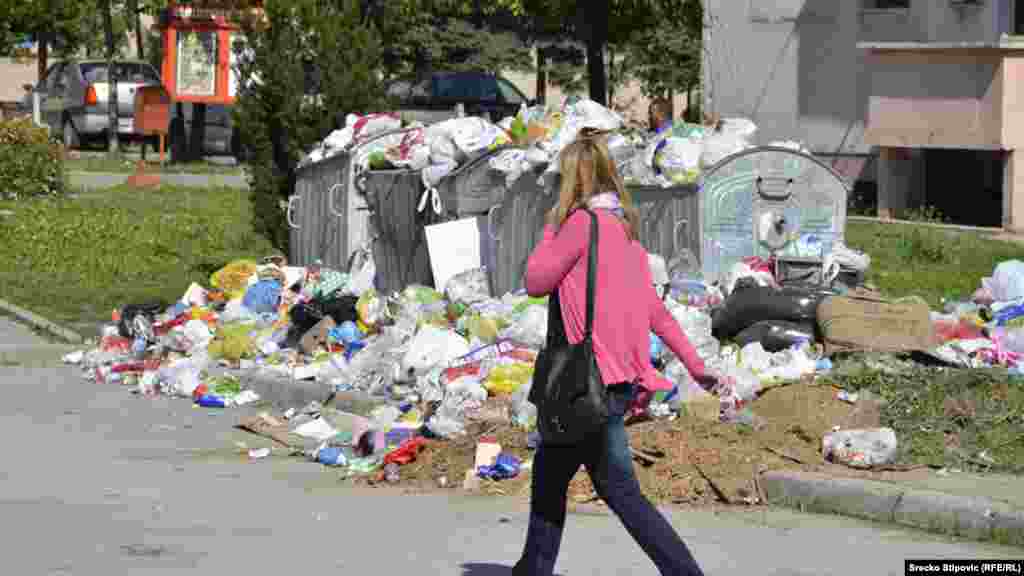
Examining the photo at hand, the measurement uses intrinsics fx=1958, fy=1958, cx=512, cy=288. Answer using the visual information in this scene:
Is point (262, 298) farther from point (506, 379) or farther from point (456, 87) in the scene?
point (456, 87)

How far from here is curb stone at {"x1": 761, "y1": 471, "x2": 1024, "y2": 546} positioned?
8.19 m

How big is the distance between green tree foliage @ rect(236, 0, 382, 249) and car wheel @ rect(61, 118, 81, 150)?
71.3 feet

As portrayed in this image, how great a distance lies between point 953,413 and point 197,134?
1079 inches

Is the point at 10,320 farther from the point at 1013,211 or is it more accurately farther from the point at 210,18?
the point at 210,18

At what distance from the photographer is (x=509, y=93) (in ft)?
114

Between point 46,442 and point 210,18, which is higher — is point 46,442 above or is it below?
below

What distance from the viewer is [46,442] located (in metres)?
11.0

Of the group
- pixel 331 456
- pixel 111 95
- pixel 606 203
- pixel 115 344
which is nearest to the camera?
pixel 606 203

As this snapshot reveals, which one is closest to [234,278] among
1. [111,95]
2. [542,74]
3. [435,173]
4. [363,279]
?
[363,279]

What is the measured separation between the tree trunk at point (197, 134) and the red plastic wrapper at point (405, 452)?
25554mm

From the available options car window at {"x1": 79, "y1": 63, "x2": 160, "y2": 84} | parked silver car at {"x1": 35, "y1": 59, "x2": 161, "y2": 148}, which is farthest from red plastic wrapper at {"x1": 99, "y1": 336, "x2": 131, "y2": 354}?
car window at {"x1": 79, "y1": 63, "x2": 160, "y2": 84}

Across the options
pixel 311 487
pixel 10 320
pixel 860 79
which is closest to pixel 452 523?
pixel 311 487

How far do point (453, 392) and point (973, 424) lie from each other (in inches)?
115

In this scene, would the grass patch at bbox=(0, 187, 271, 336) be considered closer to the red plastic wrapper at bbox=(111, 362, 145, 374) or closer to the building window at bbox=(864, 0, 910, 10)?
the red plastic wrapper at bbox=(111, 362, 145, 374)
